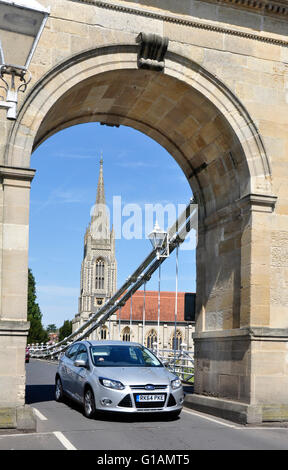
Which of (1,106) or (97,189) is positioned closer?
(1,106)

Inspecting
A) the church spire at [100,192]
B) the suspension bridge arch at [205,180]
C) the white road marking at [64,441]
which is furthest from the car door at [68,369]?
the church spire at [100,192]

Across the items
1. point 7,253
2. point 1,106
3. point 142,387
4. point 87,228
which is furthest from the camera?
point 87,228

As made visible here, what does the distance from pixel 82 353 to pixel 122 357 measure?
0.88 m

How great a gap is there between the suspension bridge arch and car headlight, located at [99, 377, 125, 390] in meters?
1.48

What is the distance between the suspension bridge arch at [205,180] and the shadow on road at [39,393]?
11.3 feet

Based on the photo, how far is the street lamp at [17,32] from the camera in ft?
18.2

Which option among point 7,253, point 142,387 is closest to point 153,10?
point 7,253

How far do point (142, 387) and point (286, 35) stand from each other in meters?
6.77

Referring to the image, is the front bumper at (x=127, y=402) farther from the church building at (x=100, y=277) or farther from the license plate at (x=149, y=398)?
the church building at (x=100, y=277)

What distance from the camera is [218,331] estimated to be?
1139 cm

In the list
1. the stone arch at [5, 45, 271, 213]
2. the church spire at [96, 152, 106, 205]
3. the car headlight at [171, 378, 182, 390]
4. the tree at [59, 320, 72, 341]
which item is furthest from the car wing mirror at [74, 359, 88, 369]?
the tree at [59, 320, 72, 341]

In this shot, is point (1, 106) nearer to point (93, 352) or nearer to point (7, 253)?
point (7, 253)
